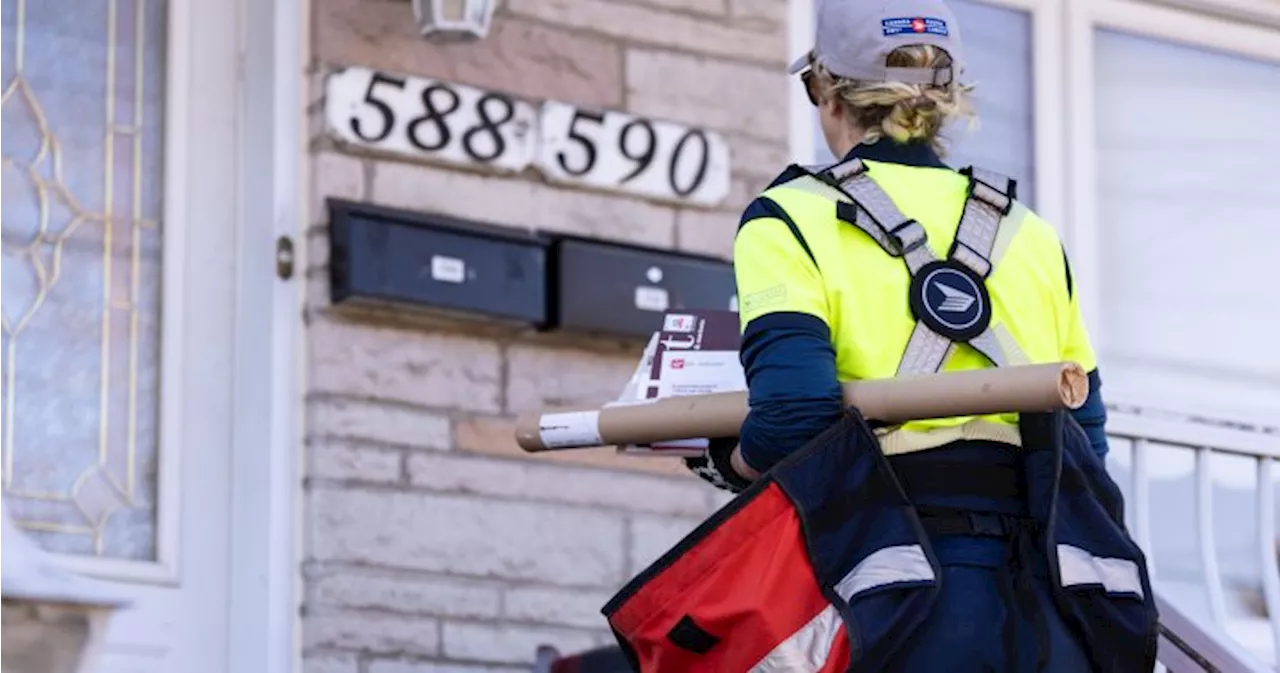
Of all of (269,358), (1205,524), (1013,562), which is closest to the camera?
(1013,562)

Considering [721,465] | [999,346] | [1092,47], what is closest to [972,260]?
[999,346]

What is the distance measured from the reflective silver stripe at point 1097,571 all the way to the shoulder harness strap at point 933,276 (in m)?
Answer: 0.28

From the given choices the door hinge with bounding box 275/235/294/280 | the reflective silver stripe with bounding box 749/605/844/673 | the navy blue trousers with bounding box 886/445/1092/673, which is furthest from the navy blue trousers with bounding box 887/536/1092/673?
the door hinge with bounding box 275/235/294/280

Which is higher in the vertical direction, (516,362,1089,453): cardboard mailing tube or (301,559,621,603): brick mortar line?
(516,362,1089,453): cardboard mailing tube

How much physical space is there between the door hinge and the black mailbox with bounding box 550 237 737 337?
59 cm

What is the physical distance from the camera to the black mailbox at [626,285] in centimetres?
630

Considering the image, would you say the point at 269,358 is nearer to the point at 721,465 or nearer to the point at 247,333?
the point at 247,333

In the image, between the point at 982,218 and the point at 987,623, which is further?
the point at 982,218

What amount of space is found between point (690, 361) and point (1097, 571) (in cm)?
73

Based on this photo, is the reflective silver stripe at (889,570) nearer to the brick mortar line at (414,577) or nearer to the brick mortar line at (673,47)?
the brick mortar line at (414,577)

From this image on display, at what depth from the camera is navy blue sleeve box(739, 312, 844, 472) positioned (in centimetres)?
402

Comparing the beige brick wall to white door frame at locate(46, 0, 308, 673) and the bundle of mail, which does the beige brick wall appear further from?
the bundle of mail

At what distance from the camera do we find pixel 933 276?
4.13 metres

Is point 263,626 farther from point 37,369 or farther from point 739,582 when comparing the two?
point 739,582
